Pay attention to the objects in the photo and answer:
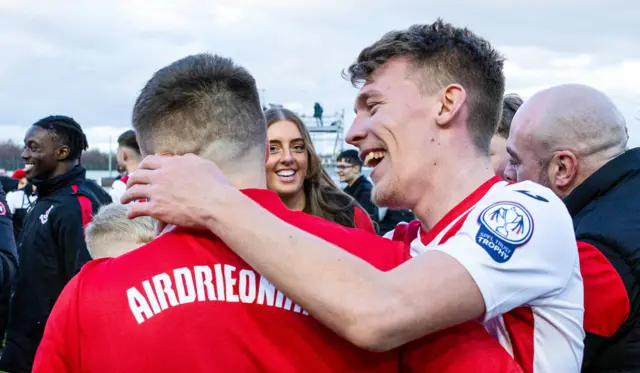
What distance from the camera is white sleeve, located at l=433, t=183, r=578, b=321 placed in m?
1.54

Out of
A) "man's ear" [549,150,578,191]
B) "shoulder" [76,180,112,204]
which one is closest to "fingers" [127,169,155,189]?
"man's ear" [549,150,578,191]

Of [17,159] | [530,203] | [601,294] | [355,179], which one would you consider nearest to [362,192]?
[355,179]

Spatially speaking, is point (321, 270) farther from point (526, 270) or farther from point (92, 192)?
point (92, 192)

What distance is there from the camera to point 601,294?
1980 mm

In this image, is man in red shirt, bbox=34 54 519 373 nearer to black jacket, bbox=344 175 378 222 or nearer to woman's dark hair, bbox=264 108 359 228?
woman's dark hair, bbox=264 108 359 228

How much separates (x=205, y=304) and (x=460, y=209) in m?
0.84

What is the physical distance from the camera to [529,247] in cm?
158

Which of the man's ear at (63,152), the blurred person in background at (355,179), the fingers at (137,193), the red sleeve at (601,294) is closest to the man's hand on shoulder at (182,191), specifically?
the fingers at (137,193)

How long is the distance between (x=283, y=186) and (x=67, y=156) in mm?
2121

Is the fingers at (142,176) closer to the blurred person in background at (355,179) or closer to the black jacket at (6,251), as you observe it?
the black jacket at (6,251)

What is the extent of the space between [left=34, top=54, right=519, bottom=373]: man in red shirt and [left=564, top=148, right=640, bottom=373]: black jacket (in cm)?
60

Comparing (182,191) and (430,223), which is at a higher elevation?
(182,191)

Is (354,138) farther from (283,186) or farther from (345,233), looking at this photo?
(283,186)

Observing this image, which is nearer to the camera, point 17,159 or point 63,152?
point 63,152
